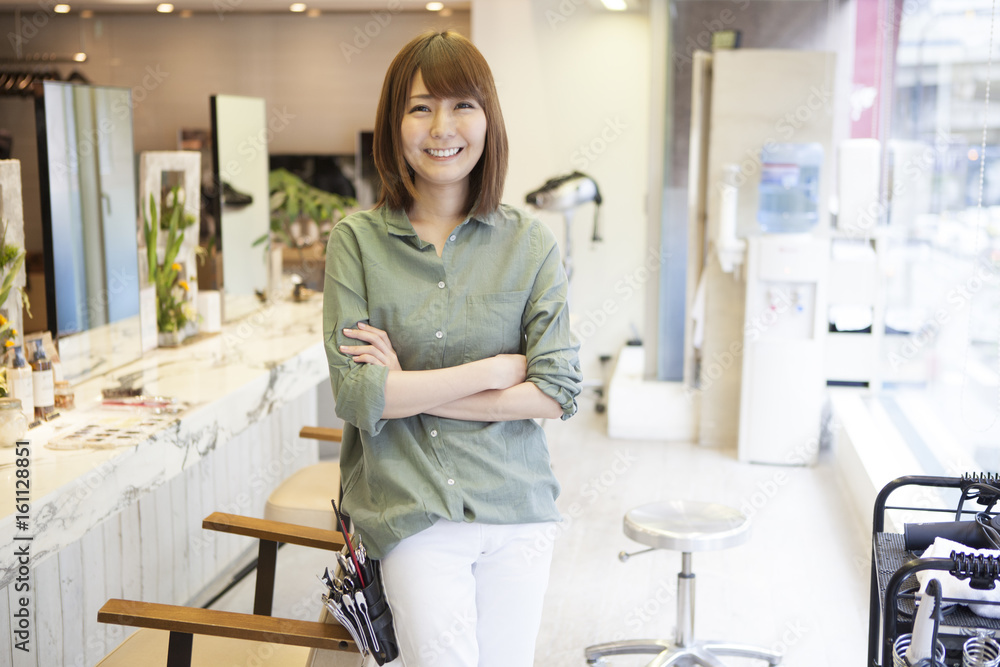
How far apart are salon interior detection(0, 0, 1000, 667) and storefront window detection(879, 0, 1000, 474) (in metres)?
0.03

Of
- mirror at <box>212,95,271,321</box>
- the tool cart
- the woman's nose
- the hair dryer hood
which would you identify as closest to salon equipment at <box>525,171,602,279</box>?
the hair dryer hood

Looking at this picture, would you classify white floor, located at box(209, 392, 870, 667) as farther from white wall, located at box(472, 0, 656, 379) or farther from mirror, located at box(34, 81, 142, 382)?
white wall, located at box(472, 0, 656, 379)

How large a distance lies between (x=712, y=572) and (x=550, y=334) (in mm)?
2220

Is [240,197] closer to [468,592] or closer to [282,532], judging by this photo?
[282,532]

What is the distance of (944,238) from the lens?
3.96 metres

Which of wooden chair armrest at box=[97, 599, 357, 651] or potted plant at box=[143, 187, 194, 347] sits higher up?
potted plant at box=[143, 187, 194, 347]

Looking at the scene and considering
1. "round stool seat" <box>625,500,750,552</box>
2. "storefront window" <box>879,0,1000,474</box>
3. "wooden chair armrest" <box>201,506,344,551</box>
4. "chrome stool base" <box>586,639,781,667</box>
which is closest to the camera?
"wooden chair armrest" <box>201,506,344,551</box>

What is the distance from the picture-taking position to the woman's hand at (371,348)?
154 cm

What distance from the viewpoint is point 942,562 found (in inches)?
57.3

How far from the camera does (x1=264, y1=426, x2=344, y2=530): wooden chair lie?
8.63 ft

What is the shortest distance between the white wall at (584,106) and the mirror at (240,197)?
2.25 m

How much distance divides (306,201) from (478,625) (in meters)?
4.59

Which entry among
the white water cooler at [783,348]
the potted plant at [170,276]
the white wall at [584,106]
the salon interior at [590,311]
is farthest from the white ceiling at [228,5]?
the potted plant at [170,276]

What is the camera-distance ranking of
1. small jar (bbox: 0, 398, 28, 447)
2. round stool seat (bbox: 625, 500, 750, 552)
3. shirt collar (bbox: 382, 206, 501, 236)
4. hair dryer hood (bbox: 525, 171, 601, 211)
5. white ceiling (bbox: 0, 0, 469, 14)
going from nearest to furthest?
shirt collar (bbox: 382, 206, 501, 236) < small jar (bbox: 0, 398, 28, 447) < round stool seat (bbox: 625, 500, 750, 552) < hair dryer hood (bbox: 525, 171, 601, 211) < white ceiling (bbox: 0, 0, 469, 14)
